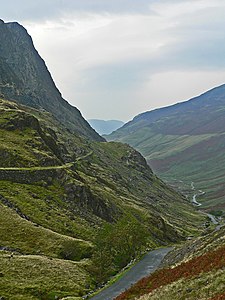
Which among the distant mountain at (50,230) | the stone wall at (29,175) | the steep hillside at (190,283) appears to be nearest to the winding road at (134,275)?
the distant mountain at (50,230)

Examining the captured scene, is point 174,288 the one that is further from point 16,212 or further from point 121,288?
point 16,212

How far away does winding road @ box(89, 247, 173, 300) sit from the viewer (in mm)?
66875

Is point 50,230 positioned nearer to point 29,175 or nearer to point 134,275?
point 134,275

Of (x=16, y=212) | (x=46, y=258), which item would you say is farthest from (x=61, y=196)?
(x=46, y=258)

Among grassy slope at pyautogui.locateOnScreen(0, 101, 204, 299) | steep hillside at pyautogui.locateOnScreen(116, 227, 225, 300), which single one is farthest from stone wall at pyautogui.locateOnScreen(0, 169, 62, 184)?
steep hillside at pyautogui.locateOnScreen(116, 227, 225, 300)

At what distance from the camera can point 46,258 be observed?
7644 centimetres

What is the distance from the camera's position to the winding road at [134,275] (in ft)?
219

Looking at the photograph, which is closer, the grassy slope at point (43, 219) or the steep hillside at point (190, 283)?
the steep hillside at point (190, 283)

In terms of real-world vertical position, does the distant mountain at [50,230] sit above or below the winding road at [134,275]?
above

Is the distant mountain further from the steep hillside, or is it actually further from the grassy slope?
the steep hillside

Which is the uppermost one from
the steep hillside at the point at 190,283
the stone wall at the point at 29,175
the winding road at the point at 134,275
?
the stone wall at the point at 29,175

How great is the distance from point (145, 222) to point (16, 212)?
279ft

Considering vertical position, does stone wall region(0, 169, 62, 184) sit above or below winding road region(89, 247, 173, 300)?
above

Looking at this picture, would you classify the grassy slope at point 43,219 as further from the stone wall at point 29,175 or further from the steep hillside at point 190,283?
the steep hillside at point 190,283
